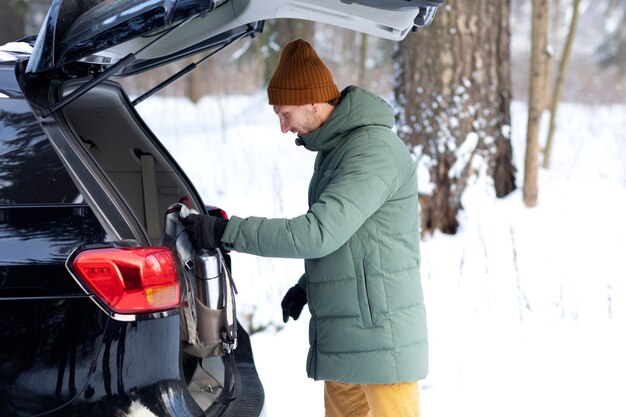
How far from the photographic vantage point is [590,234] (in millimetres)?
6512

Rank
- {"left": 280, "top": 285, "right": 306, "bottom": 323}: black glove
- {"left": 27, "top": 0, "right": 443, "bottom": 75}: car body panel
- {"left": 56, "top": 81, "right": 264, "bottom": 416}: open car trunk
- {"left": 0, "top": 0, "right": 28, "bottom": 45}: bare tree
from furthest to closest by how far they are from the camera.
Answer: {"left": 0, "top": 0, "right": 28, "bottom": 45}: bare tree
{"left": 56, "top": 81, "right": 264, "bottom": 416}: open car trunk
{"left": 280, "top": 285, "right": 306, "bottom": 323}: black glove
{"left": 27, "top": 0, "right": 443, "bottom": 75}: car body panel

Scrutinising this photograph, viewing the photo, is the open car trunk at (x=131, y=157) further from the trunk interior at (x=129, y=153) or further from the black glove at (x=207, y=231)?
the black glove at (x=207, y=231)

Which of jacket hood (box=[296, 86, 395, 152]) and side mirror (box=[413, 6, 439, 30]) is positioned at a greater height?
side mirror (box=[413, 6, 439, 30])

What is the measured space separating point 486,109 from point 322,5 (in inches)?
171

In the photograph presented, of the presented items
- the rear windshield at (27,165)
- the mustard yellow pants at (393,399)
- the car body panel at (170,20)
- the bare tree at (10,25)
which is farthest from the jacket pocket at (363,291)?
the bare tree at (10,25)

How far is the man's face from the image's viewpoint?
290 cm

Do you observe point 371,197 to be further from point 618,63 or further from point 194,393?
point 618,63

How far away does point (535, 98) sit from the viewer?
7262mm

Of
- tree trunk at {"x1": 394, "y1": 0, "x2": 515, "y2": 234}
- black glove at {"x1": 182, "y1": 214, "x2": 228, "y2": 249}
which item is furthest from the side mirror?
tree trunk at {"x1": 394, "y1": 0, "x2": 515, "y2": 234}

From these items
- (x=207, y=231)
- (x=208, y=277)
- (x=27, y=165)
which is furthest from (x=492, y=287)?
(x=27, y=165)

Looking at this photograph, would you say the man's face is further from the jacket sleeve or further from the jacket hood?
the jacket sleeve

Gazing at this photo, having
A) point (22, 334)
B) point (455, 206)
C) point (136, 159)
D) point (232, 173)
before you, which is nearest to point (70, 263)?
point (22, 334)

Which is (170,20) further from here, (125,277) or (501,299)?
(501,299)

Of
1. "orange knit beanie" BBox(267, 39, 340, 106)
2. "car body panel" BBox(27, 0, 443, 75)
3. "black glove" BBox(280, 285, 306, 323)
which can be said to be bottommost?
"black glove" BBox(280, 285, 306, 323)
